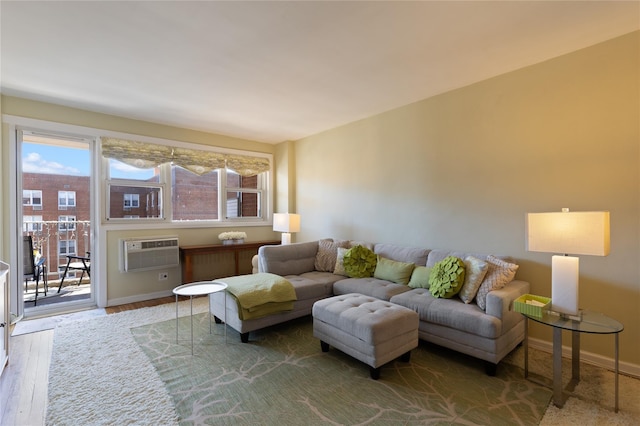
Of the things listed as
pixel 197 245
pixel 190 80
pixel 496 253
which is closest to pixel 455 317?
pixel 496 253

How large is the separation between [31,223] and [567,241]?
5737 millimetres

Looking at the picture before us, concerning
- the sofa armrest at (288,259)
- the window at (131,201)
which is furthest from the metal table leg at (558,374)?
the window at (131,201)

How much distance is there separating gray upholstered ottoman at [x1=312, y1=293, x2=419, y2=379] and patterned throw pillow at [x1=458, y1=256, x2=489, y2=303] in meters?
0.53

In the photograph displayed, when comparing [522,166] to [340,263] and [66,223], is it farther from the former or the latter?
[66,223]

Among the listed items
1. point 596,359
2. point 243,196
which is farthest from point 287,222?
point 596,359

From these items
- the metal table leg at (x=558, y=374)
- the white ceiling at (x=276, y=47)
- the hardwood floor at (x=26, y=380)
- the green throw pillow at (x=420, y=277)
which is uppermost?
the white ceiling at (x=276, y=47)

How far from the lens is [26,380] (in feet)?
7.23

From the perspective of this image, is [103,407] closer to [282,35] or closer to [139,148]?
[282,35]

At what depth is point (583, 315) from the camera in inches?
81.6

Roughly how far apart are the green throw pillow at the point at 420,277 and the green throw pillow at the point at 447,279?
7.8 inches

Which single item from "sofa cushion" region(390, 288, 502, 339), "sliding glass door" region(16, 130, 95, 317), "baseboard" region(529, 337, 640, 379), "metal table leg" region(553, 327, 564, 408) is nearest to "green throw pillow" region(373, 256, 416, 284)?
"sofa cushion" region(390, 288, 502, 339)

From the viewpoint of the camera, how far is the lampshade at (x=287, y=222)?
4700 mm

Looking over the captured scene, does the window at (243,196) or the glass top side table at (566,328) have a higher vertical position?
the window at (243,196)

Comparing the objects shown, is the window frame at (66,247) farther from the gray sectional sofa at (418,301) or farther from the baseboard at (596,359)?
the baseboard at (596,359)
